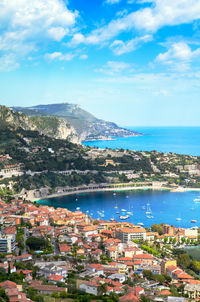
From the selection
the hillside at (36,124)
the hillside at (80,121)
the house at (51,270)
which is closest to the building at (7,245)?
the house at (51,270)

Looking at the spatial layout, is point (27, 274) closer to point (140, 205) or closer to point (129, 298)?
point (129, 298)

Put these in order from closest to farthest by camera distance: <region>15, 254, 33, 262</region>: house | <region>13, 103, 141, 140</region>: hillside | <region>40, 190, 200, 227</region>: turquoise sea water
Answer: <region>15, 254, 33, 262</region>: house < <region>40, 190, 200, 227</region>: turquoise sea water < <region>13, 103, 141, 140</region>: hillside

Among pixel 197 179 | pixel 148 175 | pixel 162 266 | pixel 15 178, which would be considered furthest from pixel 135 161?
pixel 162 266

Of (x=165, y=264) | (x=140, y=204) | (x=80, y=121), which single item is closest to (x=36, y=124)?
(x=140, y=204)

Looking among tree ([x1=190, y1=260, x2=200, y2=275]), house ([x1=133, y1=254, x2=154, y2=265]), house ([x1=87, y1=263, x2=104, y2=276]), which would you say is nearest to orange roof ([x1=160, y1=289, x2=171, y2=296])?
house ([x1=87, y1=263, x2=104, y2=276])

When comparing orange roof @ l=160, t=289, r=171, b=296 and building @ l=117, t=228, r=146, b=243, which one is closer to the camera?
orange roof @ l=160, t=289, r=171, b=296

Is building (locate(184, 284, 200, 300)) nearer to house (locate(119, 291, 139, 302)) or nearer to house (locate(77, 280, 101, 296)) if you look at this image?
house (locate(119, 291, 139, 302))

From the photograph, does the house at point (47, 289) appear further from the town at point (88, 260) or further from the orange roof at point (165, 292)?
the orange roof at point (165, 292)
